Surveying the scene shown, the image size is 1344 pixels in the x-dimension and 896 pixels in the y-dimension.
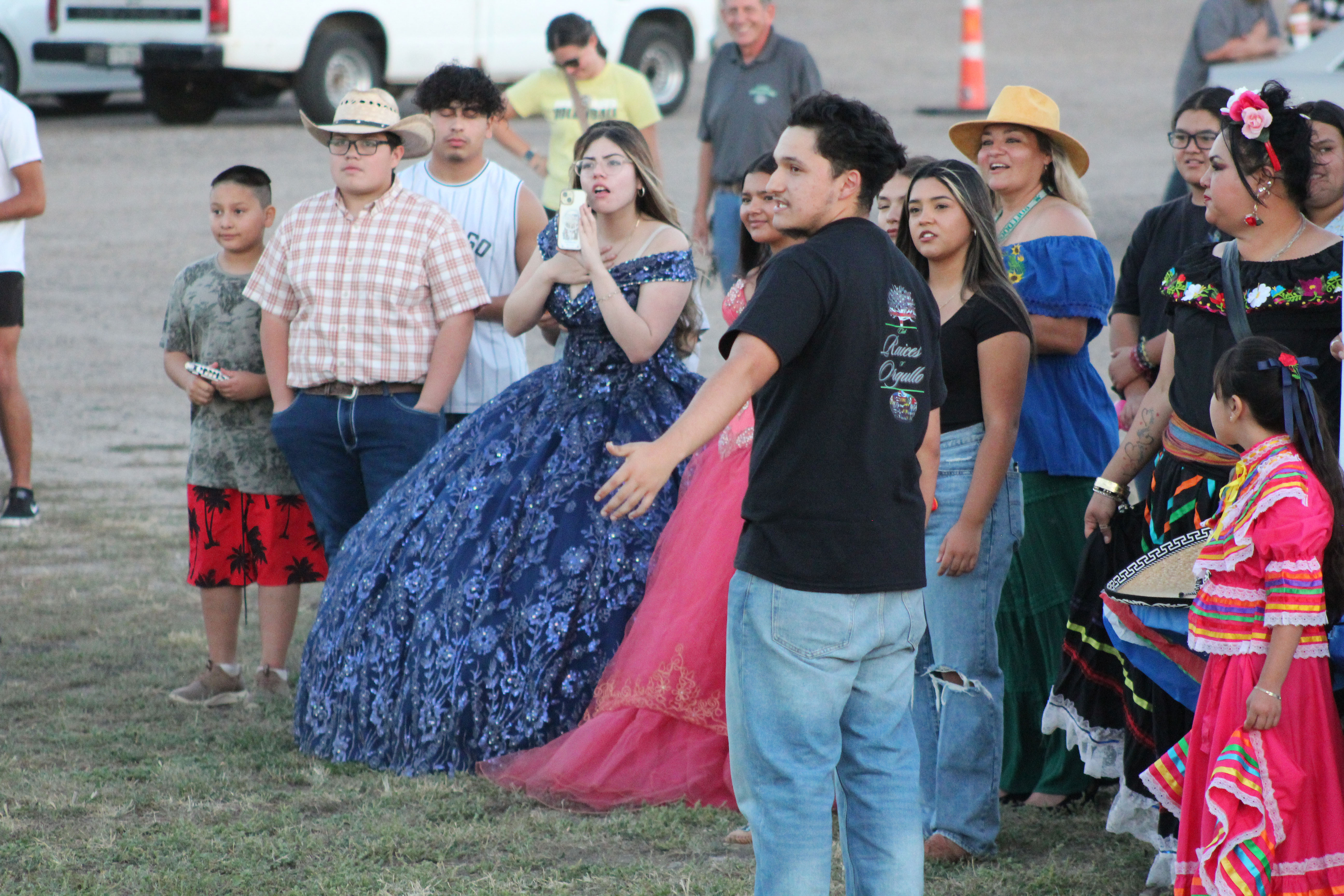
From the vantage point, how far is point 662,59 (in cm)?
Result: 1605

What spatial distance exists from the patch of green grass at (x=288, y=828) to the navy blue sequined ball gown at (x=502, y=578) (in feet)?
0.51

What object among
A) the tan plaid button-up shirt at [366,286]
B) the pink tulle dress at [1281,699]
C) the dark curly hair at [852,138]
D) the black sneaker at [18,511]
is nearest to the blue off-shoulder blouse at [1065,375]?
the pink tulle dress at [1281,699]

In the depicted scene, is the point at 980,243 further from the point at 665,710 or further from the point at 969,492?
the point at 665,710

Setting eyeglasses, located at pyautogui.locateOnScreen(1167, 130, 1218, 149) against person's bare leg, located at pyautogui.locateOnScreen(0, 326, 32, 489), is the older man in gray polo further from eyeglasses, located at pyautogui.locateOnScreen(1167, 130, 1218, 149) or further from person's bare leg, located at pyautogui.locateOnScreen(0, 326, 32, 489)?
eyeglasses, located at pyautogui.locateOnScreen(1167, 130, 1218, 149)

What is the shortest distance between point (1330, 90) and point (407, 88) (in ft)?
33.4

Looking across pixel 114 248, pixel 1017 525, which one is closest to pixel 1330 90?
pixel 1017 525

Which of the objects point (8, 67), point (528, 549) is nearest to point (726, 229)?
point (528, 549)

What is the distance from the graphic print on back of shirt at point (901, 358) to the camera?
9.19 ft

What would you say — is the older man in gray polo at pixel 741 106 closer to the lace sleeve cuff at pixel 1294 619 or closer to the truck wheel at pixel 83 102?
the lace sleeve cuff at pixel 1294 619

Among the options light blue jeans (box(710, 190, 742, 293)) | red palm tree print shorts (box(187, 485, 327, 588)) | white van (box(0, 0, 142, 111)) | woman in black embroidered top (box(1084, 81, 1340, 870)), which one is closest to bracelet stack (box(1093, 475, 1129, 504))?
woman in black embroidered top (box(1084, 81, 1340, 870))

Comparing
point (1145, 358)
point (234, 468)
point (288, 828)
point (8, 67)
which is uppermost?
point (8, 67)

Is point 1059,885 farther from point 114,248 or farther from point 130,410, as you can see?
point 114,248

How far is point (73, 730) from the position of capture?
4.82m

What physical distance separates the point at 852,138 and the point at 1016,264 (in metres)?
1.44
